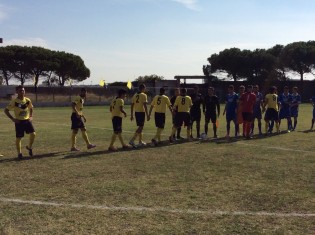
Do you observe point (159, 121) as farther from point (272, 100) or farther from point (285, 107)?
point (285, 107)

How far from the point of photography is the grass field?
5.64 meters

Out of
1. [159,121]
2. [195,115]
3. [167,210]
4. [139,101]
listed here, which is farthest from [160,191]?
[195,115]

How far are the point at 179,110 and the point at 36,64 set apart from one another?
199 ft

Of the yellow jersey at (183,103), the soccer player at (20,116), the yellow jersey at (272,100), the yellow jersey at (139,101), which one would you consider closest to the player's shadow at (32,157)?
the soccer player at (20,116)

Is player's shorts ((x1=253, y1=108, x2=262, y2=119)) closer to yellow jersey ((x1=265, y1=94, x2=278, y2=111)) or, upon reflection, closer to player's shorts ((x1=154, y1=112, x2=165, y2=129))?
yellow jersey ((x1=265, y1=94, x2=278, y2=111))

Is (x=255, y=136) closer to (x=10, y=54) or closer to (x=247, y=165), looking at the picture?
(x=247, y=165)

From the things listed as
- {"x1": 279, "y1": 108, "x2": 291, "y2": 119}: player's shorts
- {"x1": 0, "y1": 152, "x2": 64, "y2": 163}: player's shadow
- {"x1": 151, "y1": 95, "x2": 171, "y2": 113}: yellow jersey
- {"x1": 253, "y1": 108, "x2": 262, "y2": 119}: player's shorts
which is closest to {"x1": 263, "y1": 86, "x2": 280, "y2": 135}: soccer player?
{"x1": 253, "y1": 108, "x2": 262, "y2": 119}: player's shorts

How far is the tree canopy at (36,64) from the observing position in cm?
6906

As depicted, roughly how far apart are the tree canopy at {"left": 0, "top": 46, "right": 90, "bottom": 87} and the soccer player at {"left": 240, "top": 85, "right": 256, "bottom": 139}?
5640 centimetres

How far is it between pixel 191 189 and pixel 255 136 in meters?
9.32

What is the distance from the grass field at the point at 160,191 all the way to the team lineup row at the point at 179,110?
0.91 meters

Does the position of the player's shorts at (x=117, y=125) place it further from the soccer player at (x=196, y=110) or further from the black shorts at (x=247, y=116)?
the black shorts at (x=247, y=116)

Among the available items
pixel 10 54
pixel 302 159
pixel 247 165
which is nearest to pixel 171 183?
pixel 247 165

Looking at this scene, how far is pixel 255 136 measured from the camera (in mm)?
16375
